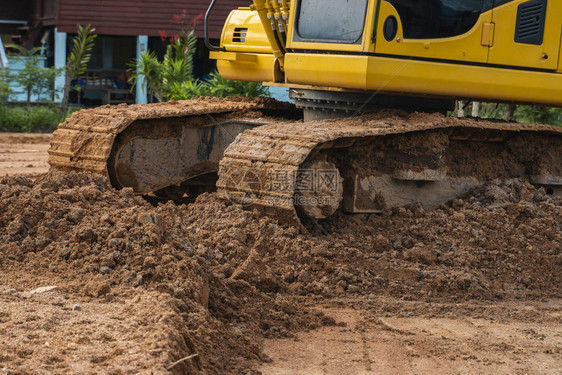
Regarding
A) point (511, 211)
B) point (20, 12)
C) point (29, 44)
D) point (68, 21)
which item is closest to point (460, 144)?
point (511, 211)

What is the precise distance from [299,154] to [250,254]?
882 millimetres

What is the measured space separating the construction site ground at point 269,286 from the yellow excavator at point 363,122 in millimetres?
332

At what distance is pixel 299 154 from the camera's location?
246 inches

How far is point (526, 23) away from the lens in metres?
7.30

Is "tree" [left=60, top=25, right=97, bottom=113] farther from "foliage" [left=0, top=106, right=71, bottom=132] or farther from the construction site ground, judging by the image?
the construction site ground

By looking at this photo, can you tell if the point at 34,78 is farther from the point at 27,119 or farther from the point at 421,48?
the point at 421,48

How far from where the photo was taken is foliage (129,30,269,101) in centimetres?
1420

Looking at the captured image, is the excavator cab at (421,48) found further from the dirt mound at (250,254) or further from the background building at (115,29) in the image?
the background building at (115,29)

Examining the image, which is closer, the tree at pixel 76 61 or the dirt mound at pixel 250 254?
the dirt mound at pixel 250 254

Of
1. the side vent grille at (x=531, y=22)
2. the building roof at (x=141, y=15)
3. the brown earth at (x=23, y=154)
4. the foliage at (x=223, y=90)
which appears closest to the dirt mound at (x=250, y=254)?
the side vent grille at (x=531, y=22)

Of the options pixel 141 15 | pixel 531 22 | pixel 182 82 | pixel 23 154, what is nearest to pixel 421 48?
pixel 531 22

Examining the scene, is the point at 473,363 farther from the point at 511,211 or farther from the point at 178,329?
the point at 511,211

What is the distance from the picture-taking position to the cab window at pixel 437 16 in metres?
6.85

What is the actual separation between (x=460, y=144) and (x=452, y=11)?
1.43 m
